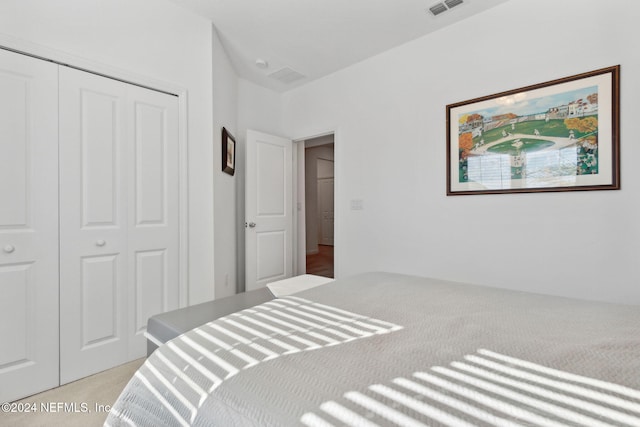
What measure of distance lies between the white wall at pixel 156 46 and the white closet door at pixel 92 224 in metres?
0.21

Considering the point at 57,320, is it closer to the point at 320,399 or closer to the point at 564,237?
the point at 320,399

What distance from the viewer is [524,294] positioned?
1.39 meters

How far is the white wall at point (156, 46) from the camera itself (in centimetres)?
180

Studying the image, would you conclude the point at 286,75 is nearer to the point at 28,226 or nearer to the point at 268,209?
the point at 268,209

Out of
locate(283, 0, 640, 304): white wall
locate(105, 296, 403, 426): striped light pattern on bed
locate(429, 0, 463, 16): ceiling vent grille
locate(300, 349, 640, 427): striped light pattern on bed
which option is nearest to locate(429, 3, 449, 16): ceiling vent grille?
locate(429, 0, 463, 16): ceiling vent grille

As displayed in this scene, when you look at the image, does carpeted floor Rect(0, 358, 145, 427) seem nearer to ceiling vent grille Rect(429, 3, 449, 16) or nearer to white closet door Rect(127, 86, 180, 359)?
white closet door Rect(127, 86, 180, 359)

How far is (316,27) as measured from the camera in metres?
2.71

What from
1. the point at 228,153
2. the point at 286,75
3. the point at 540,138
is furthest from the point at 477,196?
the point at 286,75

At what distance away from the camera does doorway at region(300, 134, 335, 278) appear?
6656mm

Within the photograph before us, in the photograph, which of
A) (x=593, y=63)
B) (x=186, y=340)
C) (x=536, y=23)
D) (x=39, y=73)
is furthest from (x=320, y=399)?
(x=536, y=23)

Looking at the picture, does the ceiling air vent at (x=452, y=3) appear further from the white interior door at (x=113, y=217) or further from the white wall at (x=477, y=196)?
the white interior door at (x=113, y=217)

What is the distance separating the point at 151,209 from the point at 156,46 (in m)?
1.24

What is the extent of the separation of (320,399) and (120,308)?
2095 millimetres

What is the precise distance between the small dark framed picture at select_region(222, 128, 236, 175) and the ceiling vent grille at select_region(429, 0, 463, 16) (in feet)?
7.00
